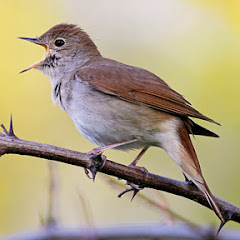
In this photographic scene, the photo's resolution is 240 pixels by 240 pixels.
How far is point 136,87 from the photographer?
4.83m

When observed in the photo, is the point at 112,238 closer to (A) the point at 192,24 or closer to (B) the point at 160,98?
(B) the point at 160,98

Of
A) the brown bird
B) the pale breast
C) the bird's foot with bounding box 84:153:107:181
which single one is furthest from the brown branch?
the pale breast

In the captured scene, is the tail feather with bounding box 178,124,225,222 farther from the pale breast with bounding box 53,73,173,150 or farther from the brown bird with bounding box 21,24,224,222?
the pale breast with bounding box 53,73,173,150

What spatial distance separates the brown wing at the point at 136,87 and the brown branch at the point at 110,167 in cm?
85

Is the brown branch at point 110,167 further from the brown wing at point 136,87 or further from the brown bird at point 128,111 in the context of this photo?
the brown wing at point 136,87

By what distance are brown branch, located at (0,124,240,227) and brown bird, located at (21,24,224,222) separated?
37 cm

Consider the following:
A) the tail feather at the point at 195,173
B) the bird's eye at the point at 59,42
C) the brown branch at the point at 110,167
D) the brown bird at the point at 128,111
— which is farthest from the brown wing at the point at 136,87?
the brown branch at the point at 110,167

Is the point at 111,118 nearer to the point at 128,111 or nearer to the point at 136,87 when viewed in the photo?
the point at 128,111

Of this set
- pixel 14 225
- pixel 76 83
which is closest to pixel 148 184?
pixel 76 83

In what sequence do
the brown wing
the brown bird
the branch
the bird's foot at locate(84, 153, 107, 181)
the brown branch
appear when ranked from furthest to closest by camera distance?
the brown wing, the brown bird, the branch, the bird's foot at locate(84, 153, 107, 181), the brown branch

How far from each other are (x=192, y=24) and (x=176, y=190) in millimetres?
5498

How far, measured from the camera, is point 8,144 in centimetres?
A: 310

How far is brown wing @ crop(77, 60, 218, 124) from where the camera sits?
182 inches

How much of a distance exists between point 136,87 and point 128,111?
13.5 inches
